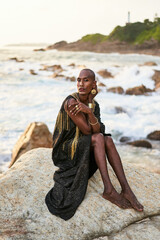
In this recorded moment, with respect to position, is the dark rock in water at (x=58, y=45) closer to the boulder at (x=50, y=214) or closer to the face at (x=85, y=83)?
the boulder at (x=50, y=214)

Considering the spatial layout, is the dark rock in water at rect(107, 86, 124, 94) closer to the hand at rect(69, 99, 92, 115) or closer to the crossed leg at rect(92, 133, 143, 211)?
the crossed leg at rect(92, 133, 143, 211)

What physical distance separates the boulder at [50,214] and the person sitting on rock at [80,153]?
0.34ft

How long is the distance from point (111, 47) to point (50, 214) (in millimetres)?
63509

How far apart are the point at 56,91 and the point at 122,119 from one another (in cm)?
867

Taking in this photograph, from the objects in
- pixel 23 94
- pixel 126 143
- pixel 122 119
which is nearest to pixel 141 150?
pixel 126 143

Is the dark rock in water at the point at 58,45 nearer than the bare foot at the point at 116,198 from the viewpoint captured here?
No

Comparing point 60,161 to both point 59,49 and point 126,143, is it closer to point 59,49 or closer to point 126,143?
point 126,143

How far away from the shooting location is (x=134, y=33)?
222 feet

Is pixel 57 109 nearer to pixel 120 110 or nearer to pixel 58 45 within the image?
pixel 120 110

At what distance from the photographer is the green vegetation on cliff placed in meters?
64.8

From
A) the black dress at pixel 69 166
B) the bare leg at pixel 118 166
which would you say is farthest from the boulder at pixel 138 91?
the bare leg at pixel 118 166

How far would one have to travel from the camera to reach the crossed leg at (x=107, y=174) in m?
3.69

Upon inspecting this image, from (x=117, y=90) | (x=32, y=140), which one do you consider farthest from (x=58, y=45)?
(x=32, y=140)

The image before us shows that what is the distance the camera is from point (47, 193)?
3891 mm
